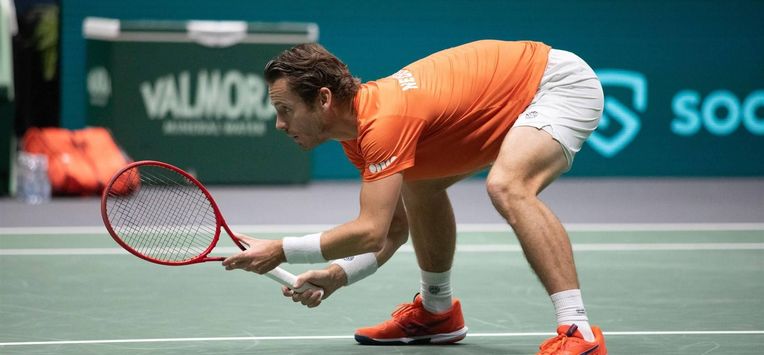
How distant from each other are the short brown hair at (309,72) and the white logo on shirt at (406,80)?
18cm

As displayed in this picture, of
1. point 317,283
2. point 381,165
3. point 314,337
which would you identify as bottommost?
point 314,337

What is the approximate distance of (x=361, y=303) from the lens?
5.67 m

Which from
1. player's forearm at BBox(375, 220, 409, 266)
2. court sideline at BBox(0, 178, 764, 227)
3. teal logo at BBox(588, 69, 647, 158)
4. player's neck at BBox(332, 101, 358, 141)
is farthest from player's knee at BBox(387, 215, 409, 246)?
teal logo at BBox(588, 69, 647, 158)

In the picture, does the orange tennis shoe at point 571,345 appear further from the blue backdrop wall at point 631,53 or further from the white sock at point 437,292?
the blue backdrop wall at point 631,53

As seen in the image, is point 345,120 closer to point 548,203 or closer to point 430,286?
point 430,286

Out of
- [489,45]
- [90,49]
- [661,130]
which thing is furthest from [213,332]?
[661,130]

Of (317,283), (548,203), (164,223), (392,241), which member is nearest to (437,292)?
(392,241)

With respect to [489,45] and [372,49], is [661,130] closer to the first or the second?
[372,49]

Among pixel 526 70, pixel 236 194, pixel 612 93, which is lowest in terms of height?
pixel 236 194

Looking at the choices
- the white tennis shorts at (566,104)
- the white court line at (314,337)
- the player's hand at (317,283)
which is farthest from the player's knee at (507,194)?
the white court line at (314,337)

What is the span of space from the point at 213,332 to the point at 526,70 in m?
1.65

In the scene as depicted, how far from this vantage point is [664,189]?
1221cm

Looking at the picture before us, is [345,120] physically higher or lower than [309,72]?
lower

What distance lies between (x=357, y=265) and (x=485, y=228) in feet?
14.0
